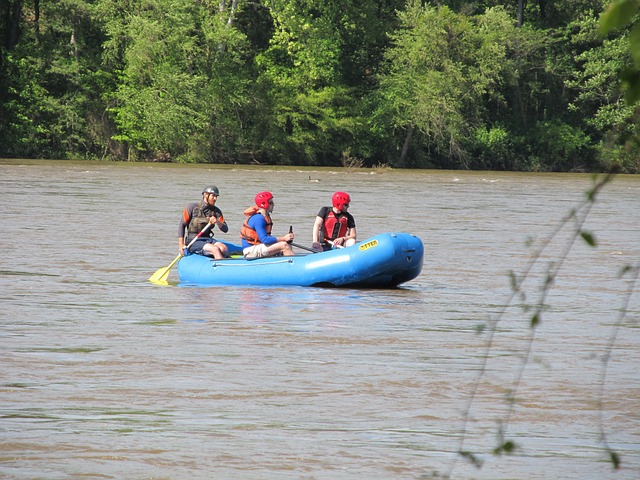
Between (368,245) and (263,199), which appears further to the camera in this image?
(263,199)

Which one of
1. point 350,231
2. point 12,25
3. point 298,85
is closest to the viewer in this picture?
point 350,231

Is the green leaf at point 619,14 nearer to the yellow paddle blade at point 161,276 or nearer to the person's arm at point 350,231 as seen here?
the person's arm at point 350,231

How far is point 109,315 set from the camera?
34.4 ft

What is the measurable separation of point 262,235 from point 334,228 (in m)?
0.84

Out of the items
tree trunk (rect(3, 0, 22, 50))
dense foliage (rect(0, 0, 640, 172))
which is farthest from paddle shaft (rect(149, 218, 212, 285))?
tree trunk (rect(3, 0, 22, 50))

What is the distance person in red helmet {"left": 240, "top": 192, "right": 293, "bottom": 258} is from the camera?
12.2 metres

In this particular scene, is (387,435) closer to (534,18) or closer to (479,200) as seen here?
(479,200)

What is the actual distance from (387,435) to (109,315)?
4744mm

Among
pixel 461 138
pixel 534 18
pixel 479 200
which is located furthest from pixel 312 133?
pixel 479 200

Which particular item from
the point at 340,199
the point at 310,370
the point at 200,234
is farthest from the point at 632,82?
the point at 200,234

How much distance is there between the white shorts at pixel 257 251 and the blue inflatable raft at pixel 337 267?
10 centimetres

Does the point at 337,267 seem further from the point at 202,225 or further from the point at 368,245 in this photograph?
the point at 202,225

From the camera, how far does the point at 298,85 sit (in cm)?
4381

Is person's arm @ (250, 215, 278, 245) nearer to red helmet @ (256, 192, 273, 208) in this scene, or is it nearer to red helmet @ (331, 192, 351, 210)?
red helmet @ (256, 192, 273, 208)
